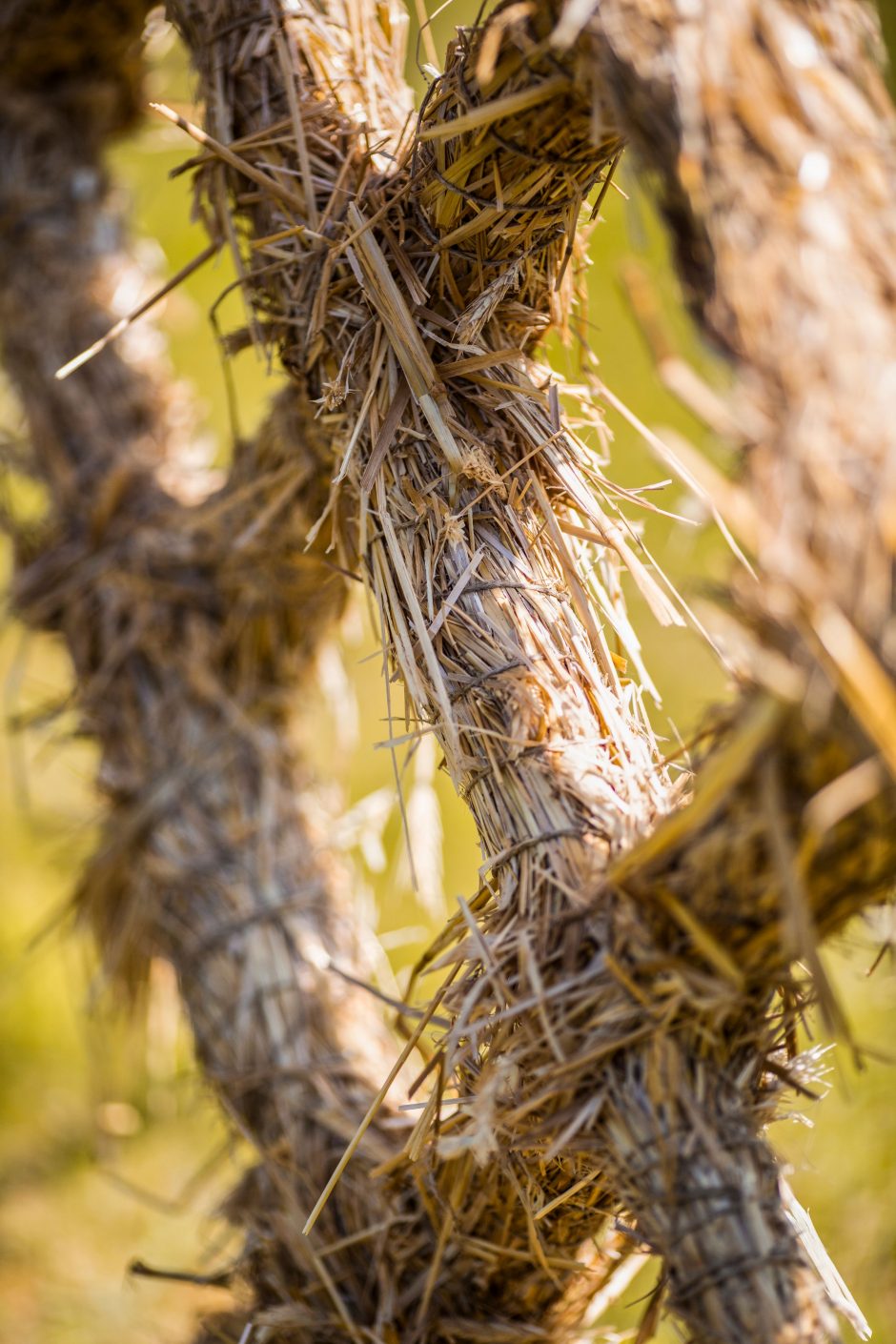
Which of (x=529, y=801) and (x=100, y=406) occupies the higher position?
(x=100, y=406)

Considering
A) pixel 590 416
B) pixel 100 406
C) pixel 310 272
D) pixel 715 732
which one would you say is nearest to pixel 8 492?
pixel 100 406

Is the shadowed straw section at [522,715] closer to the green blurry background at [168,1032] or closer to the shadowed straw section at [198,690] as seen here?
the shadowed straw section at [198,690]

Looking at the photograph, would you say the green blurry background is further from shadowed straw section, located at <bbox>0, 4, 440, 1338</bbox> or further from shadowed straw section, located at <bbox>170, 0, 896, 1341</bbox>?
shadowed straw section, located at <bbox>170, 0, 896, 1341</bbox>

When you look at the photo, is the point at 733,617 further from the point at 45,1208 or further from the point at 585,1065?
the point at 45,1208

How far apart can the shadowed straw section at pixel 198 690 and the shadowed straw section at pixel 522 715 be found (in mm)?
134

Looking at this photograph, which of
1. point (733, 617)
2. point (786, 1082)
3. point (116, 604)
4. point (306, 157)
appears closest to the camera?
→ point (733, 617)

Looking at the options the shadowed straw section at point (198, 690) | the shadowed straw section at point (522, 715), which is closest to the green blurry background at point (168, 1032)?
the shadowed straw section at point (198, 690)

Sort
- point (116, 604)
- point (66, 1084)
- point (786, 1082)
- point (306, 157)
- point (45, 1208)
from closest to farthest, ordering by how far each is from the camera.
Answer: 1. point (786, 1082)
2. point (306, 157)
3. point (116, 604)
4. point (45, 1208)
5. point (66, 1084)

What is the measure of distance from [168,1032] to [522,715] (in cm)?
79

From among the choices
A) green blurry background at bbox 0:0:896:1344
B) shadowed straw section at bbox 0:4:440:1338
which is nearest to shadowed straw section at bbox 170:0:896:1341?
shadowed straw section at bbox 0:4:440:1338

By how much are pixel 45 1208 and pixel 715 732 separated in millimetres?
1295

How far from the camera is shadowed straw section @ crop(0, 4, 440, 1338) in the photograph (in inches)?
30.4

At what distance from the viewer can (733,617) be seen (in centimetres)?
36

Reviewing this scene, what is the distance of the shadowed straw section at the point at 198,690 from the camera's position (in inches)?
30.4
